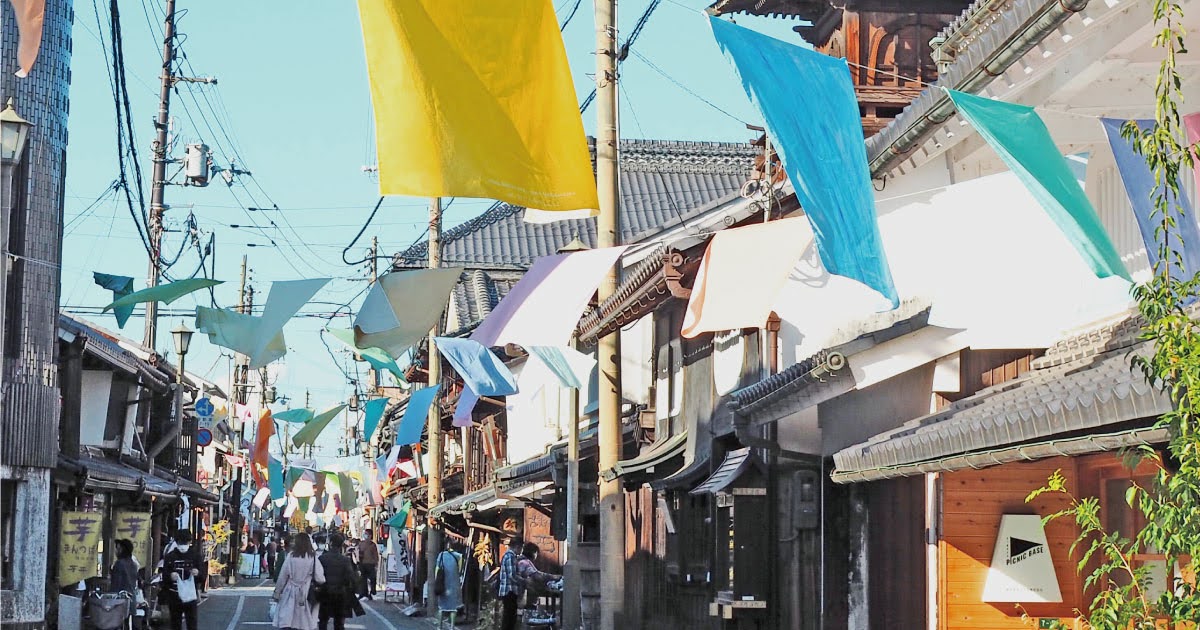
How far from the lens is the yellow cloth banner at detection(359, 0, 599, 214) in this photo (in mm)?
8250

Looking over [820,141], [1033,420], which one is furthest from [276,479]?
[1033,420]

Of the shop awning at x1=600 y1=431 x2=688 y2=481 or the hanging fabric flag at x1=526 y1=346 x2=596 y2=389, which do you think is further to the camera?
the shop awning at x1=600 y1=431 x2=688 y2=481

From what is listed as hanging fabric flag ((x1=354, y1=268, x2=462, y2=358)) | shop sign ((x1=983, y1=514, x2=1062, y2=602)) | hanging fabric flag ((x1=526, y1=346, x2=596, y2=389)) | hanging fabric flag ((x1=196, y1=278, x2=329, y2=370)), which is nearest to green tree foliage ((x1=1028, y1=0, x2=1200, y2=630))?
shop sign ((x1=983, y1=514, x2=1062, y2=602))

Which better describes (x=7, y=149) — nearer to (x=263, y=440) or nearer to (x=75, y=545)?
(x=75, y=545)

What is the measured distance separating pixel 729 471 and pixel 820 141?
25.6ft

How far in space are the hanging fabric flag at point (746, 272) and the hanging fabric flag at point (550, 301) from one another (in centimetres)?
151

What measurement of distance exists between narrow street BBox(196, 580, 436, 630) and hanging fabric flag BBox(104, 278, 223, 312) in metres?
13.0

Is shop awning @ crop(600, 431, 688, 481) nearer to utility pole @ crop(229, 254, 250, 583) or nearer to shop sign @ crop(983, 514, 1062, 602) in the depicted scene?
shop sign @ crop(983, 514, 1062, 602)

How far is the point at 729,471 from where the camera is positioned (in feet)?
55.2

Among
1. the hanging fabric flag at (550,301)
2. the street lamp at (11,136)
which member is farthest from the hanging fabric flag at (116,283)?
the street lamp at (11,136)

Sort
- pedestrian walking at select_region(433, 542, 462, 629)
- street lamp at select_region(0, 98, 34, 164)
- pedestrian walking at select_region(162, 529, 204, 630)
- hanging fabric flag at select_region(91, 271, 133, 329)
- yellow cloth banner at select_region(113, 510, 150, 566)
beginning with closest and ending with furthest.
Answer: street lamp at select_region(0, 98, 34, 164), hanging fabric flag at select_region(91, 271, 133, 329), pedestrian walking at select_region(162, 529, 204, 630), yellow cloth banner at select_region(113, 510, 150, 566), pedestrian walking at select_region(433, 542, 462, 629)

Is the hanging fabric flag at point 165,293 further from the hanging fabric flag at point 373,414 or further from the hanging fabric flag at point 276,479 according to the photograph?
the hanging fabric flag at point 276,479

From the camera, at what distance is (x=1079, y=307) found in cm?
1191

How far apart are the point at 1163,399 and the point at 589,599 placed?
16470mm
